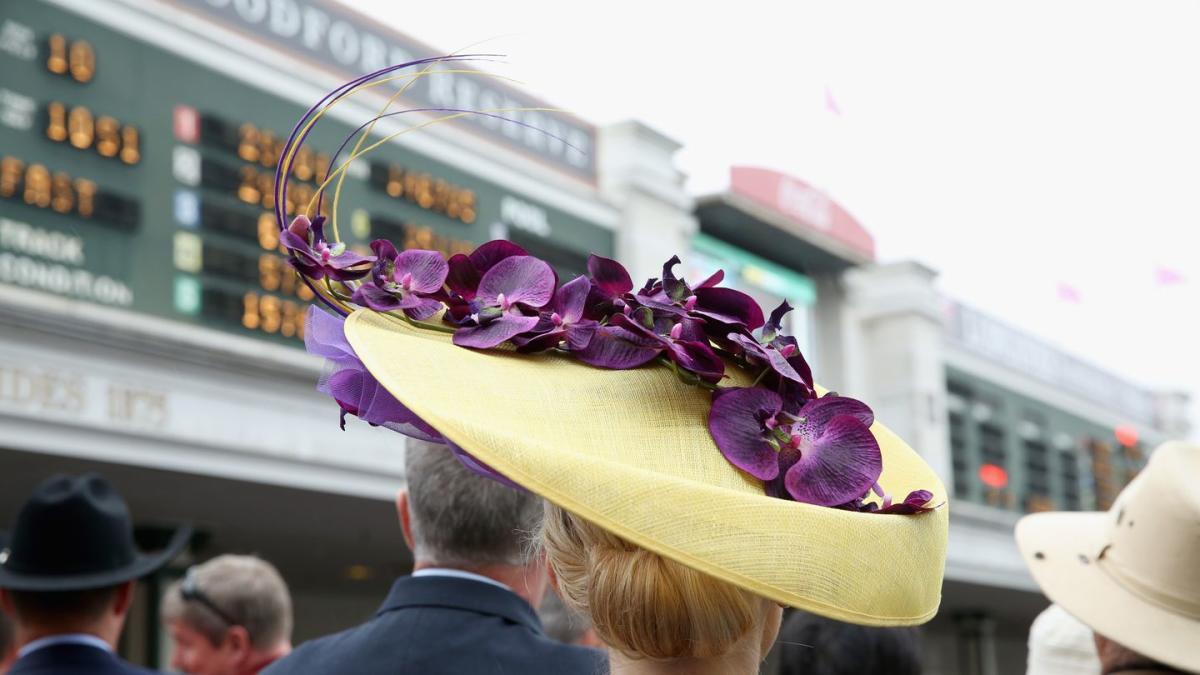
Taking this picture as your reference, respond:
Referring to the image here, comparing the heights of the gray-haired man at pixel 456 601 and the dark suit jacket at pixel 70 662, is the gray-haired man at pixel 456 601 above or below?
above

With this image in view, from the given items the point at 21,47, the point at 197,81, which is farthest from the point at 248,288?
the point at 21,47

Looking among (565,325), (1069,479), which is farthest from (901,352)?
(565,325)

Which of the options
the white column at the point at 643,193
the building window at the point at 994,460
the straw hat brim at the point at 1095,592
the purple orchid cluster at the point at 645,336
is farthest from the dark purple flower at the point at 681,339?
the building window at the point at 994,460

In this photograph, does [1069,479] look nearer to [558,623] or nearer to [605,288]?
[558,623]

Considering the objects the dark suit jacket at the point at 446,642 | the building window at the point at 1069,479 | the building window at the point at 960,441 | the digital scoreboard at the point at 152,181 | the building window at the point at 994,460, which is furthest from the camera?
the building window at the point at 1069,479

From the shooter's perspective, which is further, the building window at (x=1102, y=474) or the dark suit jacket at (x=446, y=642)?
the building window at (x=1102, y=474)

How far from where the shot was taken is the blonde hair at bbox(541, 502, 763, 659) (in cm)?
101

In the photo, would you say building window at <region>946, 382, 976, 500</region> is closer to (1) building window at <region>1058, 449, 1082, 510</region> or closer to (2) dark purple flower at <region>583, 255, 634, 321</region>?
(1) building window at <region>1058, 449, 1082, 510</region>

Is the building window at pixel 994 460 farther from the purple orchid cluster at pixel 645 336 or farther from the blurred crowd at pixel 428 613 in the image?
the purple orchid cluster at pixel 645 336

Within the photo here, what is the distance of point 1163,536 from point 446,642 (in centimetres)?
123

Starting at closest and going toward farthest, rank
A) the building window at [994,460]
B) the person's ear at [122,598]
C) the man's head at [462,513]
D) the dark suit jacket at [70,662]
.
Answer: the man's head at [462,513] → the dark suit jacket at [70,662] → the person's ear at [122,598] → the building window at [994,460]

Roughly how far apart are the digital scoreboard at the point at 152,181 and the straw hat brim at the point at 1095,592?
5.83 meters

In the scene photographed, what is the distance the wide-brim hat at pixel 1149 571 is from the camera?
2.06 metres

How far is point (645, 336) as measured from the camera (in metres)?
1.11
